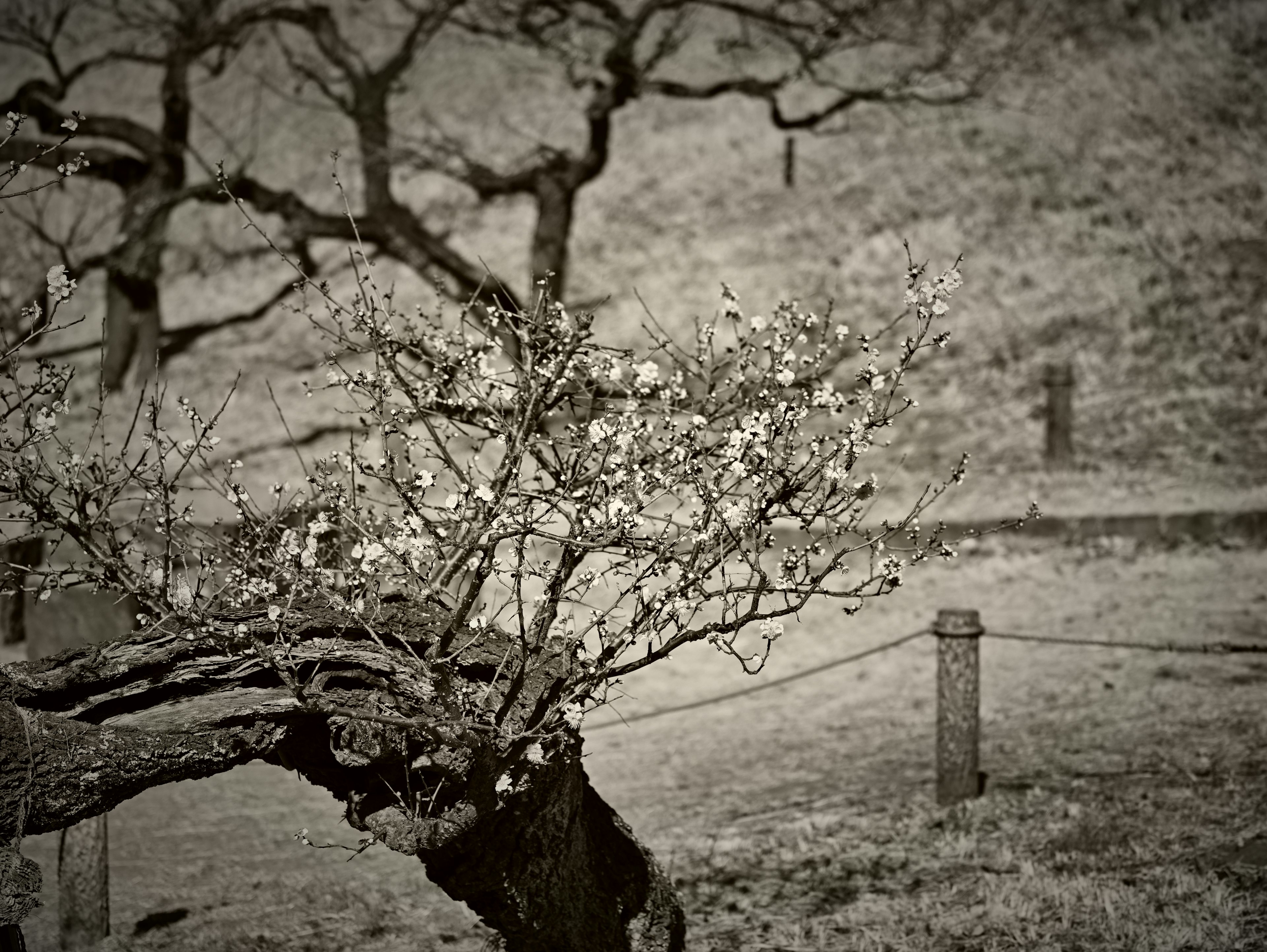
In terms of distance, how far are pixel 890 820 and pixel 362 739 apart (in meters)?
3.69

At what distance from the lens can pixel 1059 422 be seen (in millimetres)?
12578

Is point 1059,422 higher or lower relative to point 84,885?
higher

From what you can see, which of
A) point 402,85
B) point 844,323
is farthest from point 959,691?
point 402,85

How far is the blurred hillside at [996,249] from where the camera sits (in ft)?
43.8

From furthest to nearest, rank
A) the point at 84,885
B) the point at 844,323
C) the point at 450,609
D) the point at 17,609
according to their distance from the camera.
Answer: the point at 17,609 → the point at 844,323 → the point at 84,885 → the point at 450,609

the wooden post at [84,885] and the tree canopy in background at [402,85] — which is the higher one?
the tree canopy in background at [402,85]

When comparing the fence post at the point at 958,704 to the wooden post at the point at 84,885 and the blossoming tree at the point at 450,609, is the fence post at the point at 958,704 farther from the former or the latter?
the wooden post at the point at 84,885

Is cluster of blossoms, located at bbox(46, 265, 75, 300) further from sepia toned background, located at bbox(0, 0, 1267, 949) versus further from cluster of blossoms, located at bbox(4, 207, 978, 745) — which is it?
sepia toned background, located at bbox(0, 0, 1267, 949)

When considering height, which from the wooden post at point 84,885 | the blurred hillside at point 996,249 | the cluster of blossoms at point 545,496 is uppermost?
the blurred hillside at point 996,249

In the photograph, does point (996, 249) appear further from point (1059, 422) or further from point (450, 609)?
point (450, 609)

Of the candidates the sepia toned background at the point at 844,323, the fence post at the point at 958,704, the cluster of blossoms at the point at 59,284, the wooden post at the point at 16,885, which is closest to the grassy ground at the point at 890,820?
the sepia toned background at the point at 844,323

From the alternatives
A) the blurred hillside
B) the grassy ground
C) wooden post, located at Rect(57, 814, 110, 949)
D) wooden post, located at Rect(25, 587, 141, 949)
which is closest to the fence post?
the grassy ground

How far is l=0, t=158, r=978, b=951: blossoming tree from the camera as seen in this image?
327 cm

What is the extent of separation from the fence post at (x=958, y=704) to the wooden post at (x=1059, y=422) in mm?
7135
